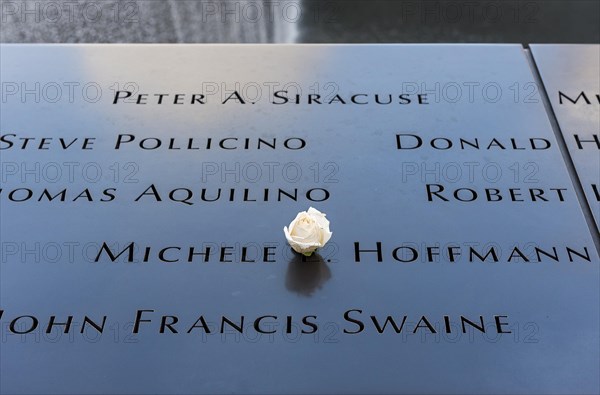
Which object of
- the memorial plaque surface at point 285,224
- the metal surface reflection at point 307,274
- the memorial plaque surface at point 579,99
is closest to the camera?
the memorial plaque surface at point 285,224

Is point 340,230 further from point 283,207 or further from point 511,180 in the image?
point 511,180

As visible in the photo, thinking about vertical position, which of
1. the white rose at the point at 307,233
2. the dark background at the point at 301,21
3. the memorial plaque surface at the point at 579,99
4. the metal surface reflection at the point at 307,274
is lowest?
the metal surface reflection at the point at 307,274

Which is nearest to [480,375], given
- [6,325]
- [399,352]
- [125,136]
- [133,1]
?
[399,352]

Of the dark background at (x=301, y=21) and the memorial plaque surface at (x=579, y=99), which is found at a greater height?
the dark background at (x=301, y=21)

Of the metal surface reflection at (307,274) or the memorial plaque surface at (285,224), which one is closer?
the memorial plaque surface at (285,224)

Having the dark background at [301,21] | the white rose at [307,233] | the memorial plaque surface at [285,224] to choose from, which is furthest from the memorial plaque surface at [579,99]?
the dark background at [301,21]

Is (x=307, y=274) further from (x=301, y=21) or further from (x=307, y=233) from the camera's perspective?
(x=301, y=21)

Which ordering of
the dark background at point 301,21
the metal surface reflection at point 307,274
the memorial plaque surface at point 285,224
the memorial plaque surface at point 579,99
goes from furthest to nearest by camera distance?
the dark background at point 301,21 → the memorial plaque surface at point 579,99 → the metal surface reflection at point 307,274 → the memorial plaque surface at point 285,224

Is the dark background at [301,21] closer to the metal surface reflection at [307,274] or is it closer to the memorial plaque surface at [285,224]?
the memorial plaque surface at [285,224]
